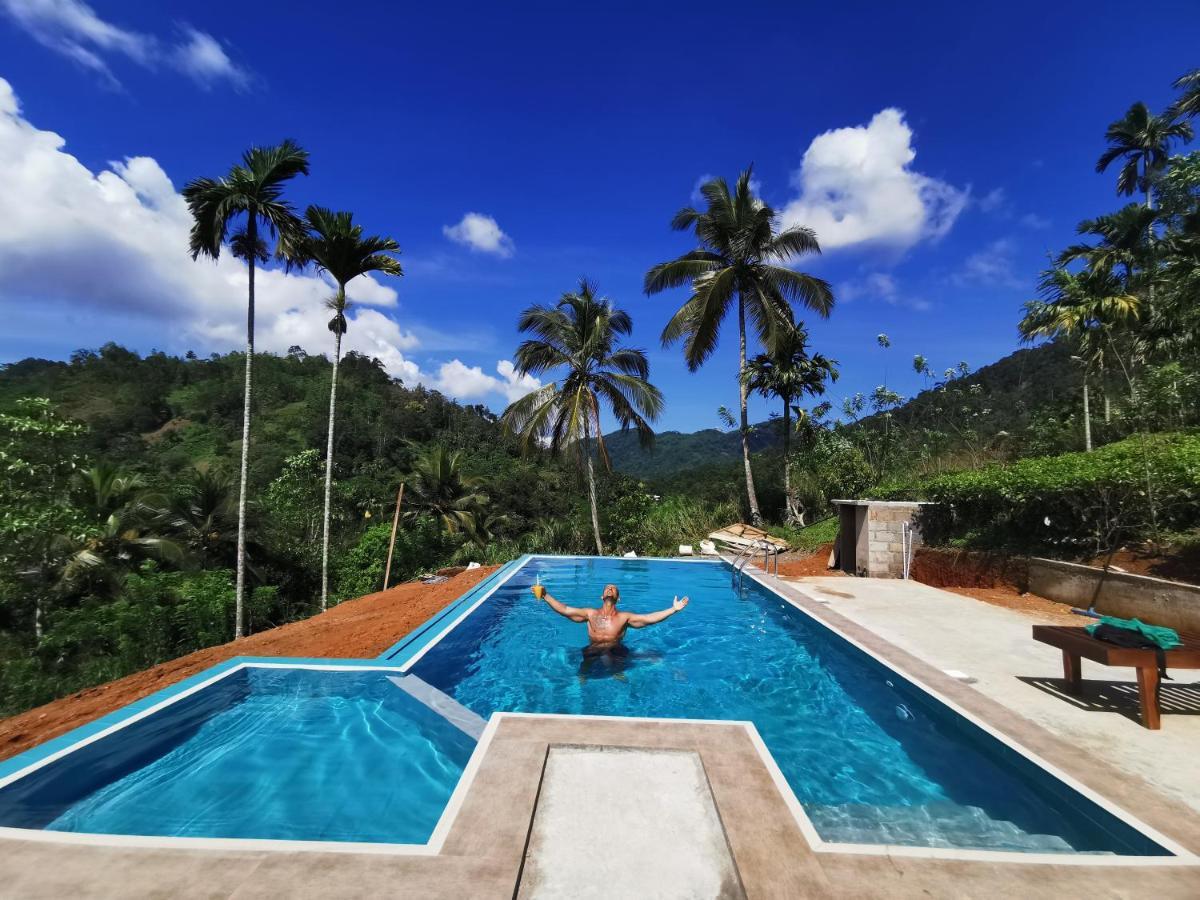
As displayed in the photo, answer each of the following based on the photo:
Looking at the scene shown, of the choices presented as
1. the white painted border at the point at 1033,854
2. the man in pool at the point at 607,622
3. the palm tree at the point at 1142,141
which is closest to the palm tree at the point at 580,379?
the man in pool at the point at 607,622

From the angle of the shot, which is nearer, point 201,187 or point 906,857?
point 906,857

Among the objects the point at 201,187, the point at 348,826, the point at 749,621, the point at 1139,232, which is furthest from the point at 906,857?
the point at 1139,232

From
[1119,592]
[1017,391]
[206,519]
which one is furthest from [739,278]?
[1017,391]

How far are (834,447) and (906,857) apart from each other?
16.7m

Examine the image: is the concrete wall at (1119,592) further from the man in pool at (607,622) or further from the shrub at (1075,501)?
the man in pool at (607,622)

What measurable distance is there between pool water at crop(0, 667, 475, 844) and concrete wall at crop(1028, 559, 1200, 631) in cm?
739

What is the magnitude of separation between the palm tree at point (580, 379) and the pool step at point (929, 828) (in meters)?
12.3

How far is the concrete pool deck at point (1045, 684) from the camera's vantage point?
11.4ft

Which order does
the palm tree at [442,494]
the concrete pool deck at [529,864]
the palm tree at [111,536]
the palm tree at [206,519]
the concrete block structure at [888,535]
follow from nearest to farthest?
1. the concrete pool deck at [529,864]
2. the concrete block structure at [888,535]
3. the palm tree at [111,536]
4. the palm tree at [206,519]
5. the palm tree at [442,494]

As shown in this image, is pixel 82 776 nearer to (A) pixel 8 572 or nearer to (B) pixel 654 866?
(B) pixel 654 866

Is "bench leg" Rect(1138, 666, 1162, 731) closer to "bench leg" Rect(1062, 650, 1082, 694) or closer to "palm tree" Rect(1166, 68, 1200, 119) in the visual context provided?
"bench leg" Rect(1062, 650, 1082, 694)

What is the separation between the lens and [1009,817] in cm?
339

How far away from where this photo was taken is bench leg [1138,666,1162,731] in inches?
150

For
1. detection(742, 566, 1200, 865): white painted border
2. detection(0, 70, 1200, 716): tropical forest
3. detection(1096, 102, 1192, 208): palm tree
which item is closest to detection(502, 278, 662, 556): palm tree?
detection(0, 70, 1200, 716): tropical forest
